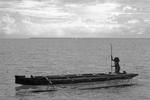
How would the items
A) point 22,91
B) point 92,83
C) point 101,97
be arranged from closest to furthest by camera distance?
1. point 101,97
2. point 22,91
3. point 92,83

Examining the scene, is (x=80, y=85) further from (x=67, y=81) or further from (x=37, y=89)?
(x=37, y=89)

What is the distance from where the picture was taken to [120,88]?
30.0 metres

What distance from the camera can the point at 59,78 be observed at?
97.0 ft

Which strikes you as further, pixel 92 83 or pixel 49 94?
pixel 92 83

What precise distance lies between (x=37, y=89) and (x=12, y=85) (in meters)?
4.87

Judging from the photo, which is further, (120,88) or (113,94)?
(120,88)

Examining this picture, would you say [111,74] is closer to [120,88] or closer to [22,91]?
[120,88]

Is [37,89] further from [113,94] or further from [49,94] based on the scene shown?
[113,94]

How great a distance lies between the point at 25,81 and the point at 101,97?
7893 mm

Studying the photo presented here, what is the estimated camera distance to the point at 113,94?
89.1ft

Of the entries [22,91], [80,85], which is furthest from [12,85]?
[80,85]

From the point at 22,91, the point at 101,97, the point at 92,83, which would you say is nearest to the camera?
the point at 101,97

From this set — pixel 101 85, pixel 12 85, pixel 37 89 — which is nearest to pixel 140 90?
pixel 101 85

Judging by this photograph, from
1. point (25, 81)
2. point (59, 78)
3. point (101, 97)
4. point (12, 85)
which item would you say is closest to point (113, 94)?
point (101, 97)
